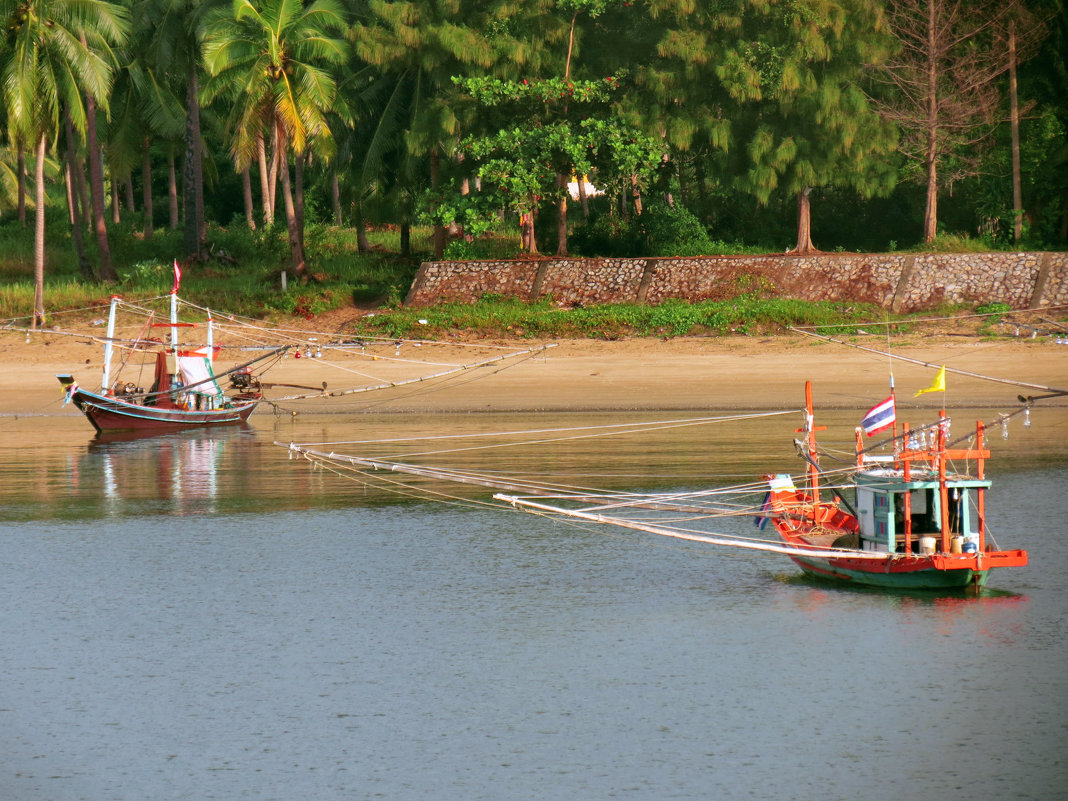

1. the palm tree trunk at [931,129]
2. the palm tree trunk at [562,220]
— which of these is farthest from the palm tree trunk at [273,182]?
the palm tree trunk at [931,129]

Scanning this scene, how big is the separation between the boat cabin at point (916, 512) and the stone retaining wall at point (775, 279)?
98.1 feet

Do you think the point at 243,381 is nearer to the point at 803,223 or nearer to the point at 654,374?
the point at 654,374

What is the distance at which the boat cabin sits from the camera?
20078mm

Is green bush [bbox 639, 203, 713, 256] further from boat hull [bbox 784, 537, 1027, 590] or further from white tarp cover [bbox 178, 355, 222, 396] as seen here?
boat hull [bbox 784, 537, 1027, 590]

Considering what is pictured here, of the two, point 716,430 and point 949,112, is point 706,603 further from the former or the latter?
point 949,112

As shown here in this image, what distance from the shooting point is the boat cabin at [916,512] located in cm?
2008

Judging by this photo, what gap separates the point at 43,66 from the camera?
5269 cm

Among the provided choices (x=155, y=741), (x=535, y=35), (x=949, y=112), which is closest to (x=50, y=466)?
(x=155, y=741)

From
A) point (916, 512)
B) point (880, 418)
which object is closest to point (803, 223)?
point (880, 418)

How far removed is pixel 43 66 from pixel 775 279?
3161cm

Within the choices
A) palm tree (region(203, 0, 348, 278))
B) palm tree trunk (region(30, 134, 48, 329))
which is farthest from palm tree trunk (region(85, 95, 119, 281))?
palm tree (region(203, 0, 348, 278))

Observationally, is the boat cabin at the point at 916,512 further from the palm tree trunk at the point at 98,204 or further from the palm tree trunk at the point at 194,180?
the palm tree trunk at the point at 194,180

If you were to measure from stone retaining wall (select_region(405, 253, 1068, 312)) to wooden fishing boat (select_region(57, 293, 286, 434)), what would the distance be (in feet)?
35.5

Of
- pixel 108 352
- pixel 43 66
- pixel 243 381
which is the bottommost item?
pixel 243 381
